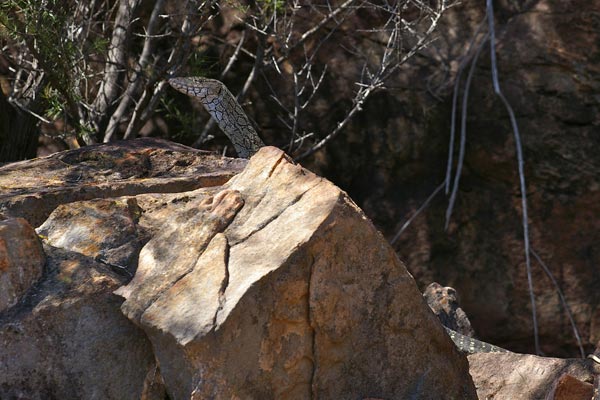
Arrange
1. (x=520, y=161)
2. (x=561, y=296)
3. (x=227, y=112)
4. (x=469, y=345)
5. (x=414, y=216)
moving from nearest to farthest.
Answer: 1. (x=469, y=345)
2. (x=227, y=112)
3. (x=520, y=161)
4. (x=561, y=296)
5. (x=414, y=216)

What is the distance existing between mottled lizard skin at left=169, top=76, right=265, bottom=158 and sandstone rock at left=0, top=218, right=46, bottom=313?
2.63 m

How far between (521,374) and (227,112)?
282 centimetres

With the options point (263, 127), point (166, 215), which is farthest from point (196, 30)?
point (166, 215)

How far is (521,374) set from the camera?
3916 mm

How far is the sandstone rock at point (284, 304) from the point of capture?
3092mm

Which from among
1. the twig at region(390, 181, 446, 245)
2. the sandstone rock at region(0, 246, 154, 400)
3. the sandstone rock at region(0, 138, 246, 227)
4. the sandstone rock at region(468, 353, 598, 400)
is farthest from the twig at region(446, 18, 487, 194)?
the sandstone rock at region(0, 246, 154, 400)

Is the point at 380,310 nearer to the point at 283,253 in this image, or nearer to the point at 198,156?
the point at 283,253

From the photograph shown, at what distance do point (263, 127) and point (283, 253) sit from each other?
15.5 feet

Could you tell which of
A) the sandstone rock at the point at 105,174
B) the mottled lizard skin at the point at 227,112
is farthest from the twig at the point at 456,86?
the sandstone rock at the point at 105,174

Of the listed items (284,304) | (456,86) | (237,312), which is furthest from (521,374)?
(456,86)

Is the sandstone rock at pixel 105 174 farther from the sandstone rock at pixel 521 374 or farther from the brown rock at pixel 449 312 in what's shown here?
the sandstone rock at pixel 521 374

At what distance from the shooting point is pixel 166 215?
12.5 feet

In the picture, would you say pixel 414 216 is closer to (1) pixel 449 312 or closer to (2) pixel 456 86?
(2) pixel 456 86

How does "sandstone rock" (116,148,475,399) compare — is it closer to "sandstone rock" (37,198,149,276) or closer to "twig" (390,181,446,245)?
"sandstone rock" (37,198,149,276)
